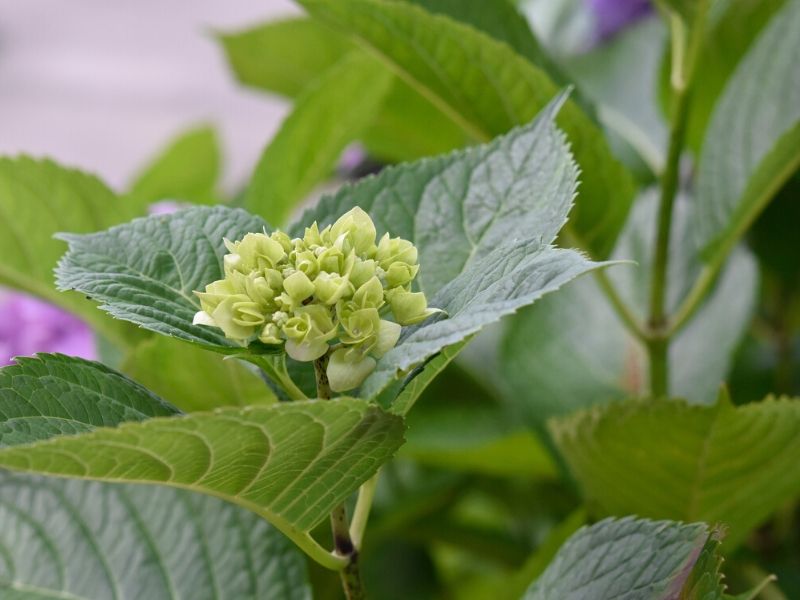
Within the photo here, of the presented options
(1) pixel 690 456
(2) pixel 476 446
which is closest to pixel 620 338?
(2) pixel 476 446

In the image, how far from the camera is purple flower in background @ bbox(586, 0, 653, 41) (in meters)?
0.87

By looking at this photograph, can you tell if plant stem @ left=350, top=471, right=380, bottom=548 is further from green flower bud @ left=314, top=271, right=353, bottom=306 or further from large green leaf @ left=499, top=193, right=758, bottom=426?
large green leaf @ left=499, top=193, right=758, bottom=426

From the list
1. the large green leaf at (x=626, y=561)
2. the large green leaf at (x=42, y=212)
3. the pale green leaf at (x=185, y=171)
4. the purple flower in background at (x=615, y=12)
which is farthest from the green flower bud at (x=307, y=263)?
the purple flower in background at (x=615, y=12)

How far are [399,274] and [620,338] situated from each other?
0.38 m

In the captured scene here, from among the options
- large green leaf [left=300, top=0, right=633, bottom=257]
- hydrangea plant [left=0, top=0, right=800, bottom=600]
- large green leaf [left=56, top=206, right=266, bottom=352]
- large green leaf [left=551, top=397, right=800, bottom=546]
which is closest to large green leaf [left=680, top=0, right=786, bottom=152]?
hydrangea plant [left=0, top=0, right=800, bottom=600]

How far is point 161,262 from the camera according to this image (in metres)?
0.32

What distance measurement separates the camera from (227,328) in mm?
272

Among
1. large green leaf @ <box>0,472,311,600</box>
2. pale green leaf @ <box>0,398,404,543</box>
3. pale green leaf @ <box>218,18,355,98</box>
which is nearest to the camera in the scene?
pale green leaf @ <box>0,398,404,543</box>

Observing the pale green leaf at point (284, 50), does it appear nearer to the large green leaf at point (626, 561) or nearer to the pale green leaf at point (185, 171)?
the pale green leaf at point (185, 171)

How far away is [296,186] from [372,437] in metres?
0.29

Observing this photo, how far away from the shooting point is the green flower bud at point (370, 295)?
0.27 metres

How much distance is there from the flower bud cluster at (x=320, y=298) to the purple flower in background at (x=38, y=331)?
1.30 ft

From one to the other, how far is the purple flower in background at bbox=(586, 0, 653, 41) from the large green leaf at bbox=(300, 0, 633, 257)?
1.44ft

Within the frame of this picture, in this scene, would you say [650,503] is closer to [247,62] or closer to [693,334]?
[693,334]
